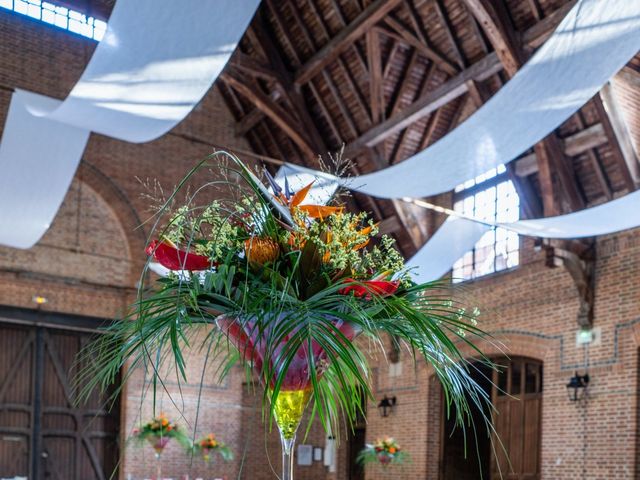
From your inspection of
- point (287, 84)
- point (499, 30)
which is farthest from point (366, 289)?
point (287, 84)

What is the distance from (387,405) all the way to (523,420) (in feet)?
8.21

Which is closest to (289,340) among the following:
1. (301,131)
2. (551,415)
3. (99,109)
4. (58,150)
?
(99,109)

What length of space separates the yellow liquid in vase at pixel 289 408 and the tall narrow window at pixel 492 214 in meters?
9.37

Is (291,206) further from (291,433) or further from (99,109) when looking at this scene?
(99,109)

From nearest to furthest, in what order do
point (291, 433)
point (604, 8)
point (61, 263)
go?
1. point (291, 433)
2. point (604, 8)
3. point (61, 263)

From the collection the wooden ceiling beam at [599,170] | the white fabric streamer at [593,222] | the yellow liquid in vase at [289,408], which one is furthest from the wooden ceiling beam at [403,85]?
the yellow liquid in vase at [289,408]

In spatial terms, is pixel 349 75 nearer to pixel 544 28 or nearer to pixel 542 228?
pixel 544 28

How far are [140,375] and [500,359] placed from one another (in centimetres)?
518

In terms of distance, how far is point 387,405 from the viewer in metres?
12.6

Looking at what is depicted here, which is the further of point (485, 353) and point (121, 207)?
point (121, 207)

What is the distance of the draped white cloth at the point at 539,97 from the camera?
16.1 ft

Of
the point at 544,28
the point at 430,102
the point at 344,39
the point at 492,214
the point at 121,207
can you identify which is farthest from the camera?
the point at 121,207

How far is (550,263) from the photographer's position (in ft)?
31.8

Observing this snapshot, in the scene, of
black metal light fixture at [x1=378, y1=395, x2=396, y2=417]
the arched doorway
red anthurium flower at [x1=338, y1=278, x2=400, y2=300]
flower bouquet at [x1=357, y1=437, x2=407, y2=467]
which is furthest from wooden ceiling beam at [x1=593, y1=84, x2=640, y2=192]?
red anthurium flower at [x1=338, y1=278, x2=400, y2=300]
